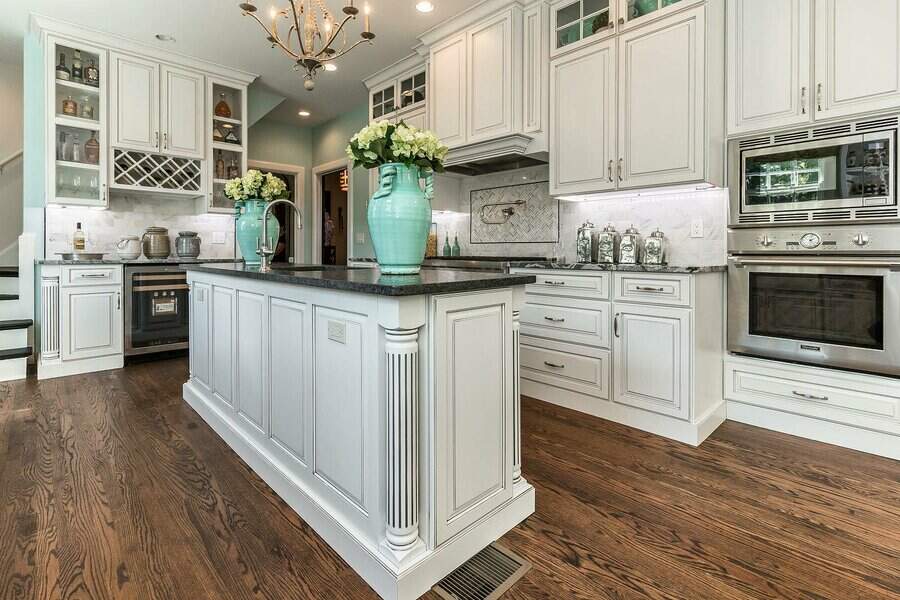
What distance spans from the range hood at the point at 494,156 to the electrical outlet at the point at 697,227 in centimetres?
114

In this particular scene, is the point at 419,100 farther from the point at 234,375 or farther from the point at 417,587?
the point at 417,587

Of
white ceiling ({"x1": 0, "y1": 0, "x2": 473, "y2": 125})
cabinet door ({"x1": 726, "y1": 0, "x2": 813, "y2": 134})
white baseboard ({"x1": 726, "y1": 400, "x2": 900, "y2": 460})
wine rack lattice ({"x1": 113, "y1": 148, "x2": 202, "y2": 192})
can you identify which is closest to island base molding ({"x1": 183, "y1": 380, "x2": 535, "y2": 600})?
white baseboard ({"x1": 726, "y1": 400, "x2": 900, "y2": 460})

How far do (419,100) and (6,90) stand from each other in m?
4.46

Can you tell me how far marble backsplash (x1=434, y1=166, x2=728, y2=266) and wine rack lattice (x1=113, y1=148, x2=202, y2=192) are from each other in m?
2.82

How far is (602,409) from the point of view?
290 centimetres

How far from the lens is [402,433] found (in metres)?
1.36

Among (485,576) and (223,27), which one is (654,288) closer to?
(485,576)

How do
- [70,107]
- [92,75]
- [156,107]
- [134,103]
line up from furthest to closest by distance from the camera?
[156,107] → [134,103] → [92,75] → [70,107]

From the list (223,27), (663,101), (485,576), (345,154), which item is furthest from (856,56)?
(345,154)

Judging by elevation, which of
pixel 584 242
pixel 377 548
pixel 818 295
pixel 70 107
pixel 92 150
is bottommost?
pixel 377 548

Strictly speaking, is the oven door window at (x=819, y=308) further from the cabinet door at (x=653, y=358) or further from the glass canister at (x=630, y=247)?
→ the glass canister at (x=630, y=247)

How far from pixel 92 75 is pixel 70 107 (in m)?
0.35

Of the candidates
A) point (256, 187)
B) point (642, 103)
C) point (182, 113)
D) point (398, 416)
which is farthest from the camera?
point (182, 113)

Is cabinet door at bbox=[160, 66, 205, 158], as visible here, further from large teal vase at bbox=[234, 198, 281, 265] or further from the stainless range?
the stainless range
